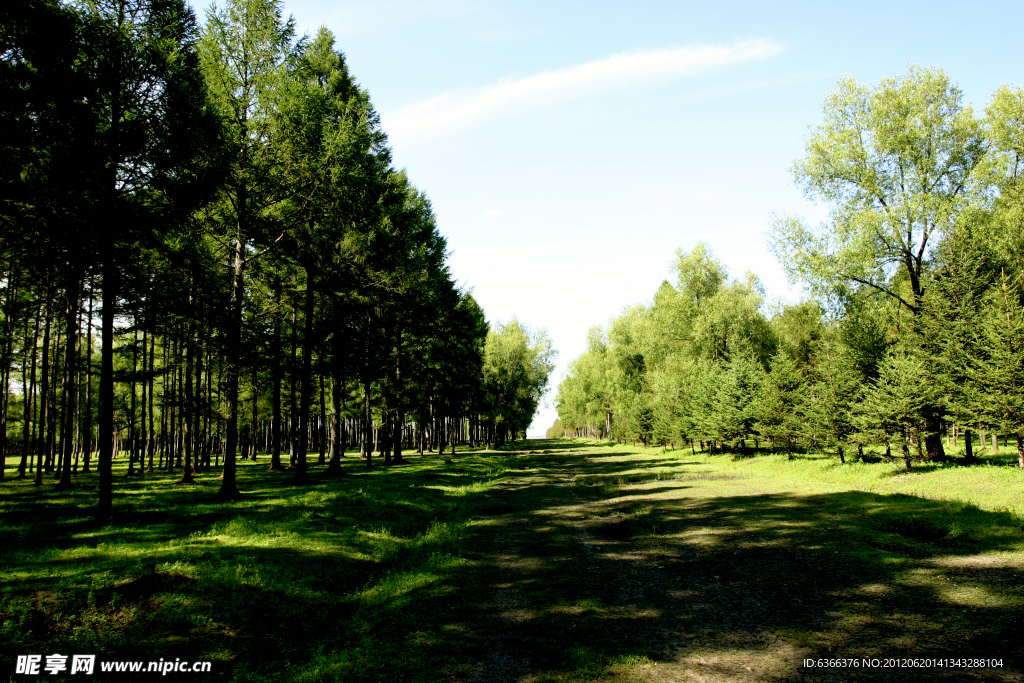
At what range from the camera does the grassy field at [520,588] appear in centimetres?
602

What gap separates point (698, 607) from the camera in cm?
771

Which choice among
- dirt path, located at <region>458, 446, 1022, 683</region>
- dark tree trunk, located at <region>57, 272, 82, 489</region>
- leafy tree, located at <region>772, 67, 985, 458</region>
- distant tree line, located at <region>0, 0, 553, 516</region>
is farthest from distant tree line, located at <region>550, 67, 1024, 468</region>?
dark tree trunk, located at <region>57, 272, 82, 489</region>

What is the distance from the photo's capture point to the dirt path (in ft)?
18.9

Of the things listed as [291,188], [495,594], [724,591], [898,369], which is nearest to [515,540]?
[495,594]

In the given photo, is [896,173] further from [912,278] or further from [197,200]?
[197,200]

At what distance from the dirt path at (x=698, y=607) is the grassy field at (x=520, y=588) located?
37 mm

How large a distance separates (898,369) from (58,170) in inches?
1235

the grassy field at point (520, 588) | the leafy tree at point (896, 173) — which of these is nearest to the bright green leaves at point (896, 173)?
the leafy tree at point (896, 173)

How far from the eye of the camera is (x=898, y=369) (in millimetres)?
23172

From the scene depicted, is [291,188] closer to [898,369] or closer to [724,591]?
[724,591]

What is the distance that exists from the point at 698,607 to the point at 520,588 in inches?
115

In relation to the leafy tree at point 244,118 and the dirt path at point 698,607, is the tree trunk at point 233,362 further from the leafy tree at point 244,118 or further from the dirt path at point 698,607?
the dirt path at point 698,607

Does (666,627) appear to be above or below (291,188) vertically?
below

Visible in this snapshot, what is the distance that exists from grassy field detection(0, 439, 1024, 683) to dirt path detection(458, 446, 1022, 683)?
4cm
